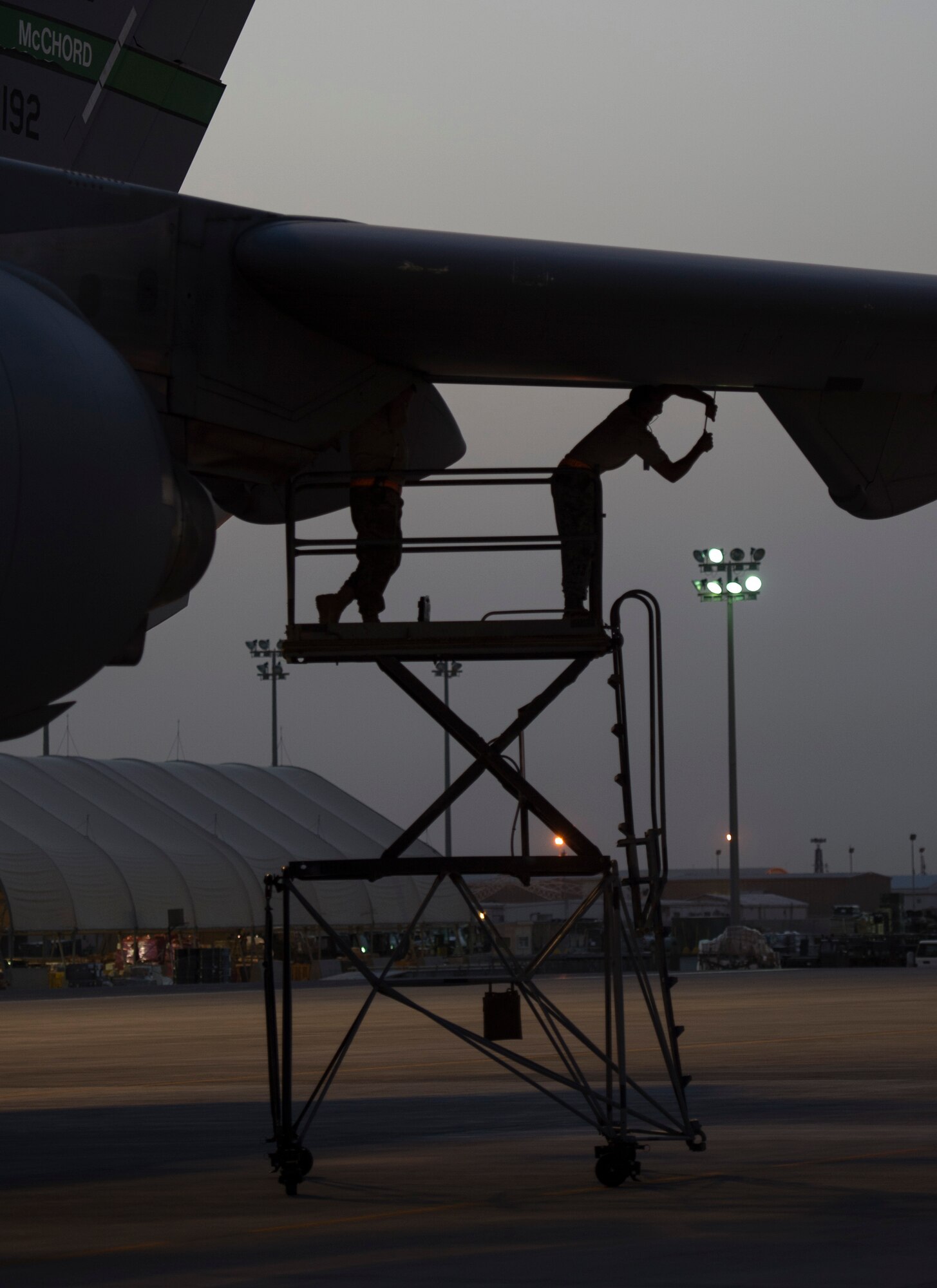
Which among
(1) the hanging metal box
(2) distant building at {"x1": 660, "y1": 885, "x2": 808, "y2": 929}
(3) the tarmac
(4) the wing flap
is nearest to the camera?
(3) the tarmac

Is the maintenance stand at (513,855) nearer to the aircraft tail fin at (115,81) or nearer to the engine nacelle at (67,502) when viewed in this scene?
the engine nacelle at (67,502)

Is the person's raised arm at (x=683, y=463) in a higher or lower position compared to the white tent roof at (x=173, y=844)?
higher

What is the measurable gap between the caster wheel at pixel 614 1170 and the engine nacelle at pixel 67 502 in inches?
197

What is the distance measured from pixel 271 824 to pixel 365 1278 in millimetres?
81458

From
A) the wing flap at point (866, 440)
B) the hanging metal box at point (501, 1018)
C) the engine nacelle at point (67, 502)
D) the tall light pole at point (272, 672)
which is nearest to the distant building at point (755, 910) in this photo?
the tall light pole at point (272, 672)

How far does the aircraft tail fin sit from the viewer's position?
665 inches

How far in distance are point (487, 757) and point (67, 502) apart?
524cm

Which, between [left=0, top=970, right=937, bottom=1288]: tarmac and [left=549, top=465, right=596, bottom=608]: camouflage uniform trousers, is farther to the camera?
[left=549, top=465, right=596, bottom=608]: camouflage uniform trousers

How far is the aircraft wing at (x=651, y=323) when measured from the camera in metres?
12.1

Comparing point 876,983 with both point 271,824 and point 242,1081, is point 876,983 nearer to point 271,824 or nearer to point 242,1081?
point 242,1081

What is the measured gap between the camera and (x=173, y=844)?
265 feet

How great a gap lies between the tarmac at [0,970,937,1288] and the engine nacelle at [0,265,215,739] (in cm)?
304

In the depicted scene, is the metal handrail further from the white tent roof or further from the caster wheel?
the white tent roof

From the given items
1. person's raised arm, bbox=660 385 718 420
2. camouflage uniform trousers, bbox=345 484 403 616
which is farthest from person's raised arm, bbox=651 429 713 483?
camouflage uniform trousers, bbox=345 484 403 616
